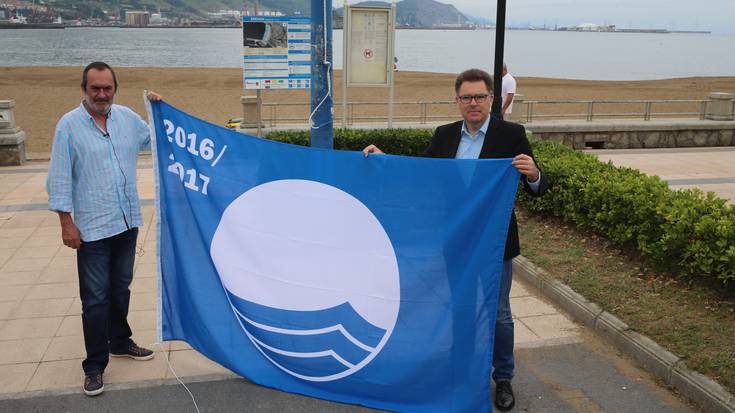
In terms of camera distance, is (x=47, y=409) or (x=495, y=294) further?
(x=47, y=409)

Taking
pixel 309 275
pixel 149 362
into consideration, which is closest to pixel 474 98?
pixel 309 275

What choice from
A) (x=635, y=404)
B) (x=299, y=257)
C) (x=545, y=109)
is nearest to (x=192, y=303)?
(x=299, y=257)

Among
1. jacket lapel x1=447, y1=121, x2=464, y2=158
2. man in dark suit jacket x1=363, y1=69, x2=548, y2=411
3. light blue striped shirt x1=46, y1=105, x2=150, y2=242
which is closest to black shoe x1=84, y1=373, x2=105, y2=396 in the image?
light blue striped shirt x1=46, y1=105, x2=150, y2=242

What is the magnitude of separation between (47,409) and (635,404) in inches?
148

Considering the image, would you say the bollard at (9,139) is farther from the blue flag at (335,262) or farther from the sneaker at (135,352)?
the blue flag at (335,262)

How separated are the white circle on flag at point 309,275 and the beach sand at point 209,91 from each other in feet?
52.4

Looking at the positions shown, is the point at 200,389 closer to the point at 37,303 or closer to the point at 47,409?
the point at 47,409

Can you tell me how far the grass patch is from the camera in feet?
15.4

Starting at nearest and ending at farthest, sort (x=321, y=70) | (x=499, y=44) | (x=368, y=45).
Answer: (x=321, y=70)
(x=499, y=44)
(x=368, y=45)

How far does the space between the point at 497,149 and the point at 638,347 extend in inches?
79.5

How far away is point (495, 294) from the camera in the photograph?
379cm

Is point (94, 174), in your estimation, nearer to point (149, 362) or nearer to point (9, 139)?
point (149, 362)

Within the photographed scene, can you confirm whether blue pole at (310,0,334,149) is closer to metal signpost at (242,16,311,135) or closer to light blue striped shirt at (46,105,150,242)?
light blue striped shirt at (46,105,150,242)

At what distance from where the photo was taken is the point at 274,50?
1241 centimetres
